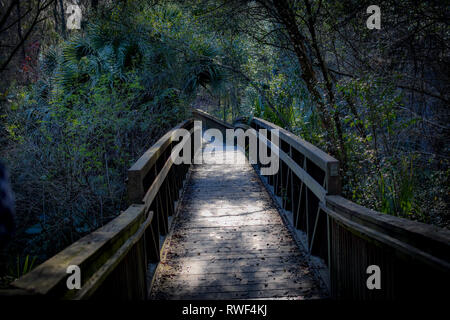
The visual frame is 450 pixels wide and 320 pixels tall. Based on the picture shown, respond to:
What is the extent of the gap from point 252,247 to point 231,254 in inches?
13.4

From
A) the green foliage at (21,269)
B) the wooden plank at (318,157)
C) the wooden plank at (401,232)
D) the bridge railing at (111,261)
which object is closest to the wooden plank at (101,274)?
the bridge railing at (111,261)

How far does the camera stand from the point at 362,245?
266 cm

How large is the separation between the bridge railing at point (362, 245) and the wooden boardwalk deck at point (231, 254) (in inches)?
12.3

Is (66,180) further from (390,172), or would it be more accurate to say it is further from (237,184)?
(390,172)

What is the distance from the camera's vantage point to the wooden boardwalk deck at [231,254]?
3.63 meters

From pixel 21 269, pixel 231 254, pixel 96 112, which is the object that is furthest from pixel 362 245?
pixel 96 112

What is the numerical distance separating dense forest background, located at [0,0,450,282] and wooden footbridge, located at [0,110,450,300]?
100cm

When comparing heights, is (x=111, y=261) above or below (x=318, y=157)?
below

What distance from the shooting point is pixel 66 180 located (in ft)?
18.9

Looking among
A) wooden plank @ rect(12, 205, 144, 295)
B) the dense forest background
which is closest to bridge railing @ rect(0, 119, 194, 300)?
wooden plank @ rect(12, 205, 144, 295)

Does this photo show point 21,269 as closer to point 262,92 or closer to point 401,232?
point 401,232

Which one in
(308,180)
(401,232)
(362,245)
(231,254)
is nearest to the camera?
(401,232)

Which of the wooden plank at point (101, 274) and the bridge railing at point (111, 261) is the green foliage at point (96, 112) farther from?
the wooden plank at point (101, 274)

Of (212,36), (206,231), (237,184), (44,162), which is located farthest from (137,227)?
(212,36)
